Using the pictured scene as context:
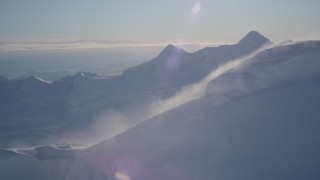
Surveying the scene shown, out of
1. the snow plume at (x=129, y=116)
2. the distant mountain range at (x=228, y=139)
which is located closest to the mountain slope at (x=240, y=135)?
the distant mountain range at (x=228, y=139)

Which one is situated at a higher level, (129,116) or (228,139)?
(228,139)

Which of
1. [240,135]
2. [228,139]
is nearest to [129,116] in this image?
[228,139]

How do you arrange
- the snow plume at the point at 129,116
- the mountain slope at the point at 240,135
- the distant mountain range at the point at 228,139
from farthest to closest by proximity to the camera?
1. the snow plume at the point at 129,116
2. the distant mountain range at the point at 228,139
3. the mountain slope at the point at 240,135

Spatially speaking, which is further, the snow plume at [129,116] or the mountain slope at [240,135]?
the snow plume at [129,116]

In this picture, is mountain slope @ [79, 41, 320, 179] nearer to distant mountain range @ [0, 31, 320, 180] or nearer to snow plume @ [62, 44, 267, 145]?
distant mountain range @ [0, 31, 320, 180]

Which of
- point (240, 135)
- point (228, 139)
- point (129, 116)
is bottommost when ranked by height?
point (129, 116)

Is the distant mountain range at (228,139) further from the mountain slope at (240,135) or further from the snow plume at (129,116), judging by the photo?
the snow plume at (129,116)

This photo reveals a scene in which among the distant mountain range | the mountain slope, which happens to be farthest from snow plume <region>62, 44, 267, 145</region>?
the mountain slope

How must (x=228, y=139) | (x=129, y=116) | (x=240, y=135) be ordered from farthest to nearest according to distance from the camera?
(x=129, y=116) < (x=240, y=135) < (x=228, y=139)

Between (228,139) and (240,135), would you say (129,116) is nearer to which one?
(228,139)

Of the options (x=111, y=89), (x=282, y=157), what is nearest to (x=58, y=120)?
(x=111, y=89)

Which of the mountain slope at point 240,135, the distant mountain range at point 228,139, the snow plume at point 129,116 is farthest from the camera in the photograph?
the snow plume at point 129,116
